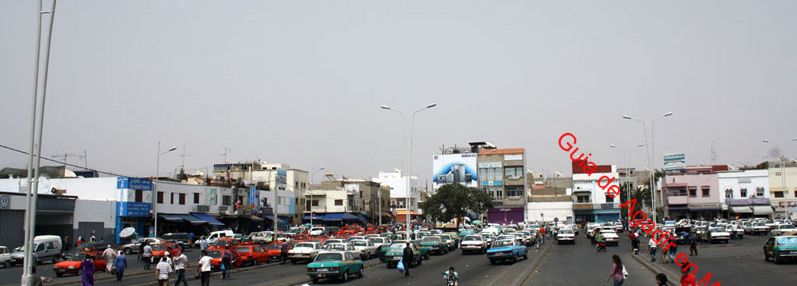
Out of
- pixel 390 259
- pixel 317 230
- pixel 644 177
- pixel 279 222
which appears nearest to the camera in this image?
pixel 390 259

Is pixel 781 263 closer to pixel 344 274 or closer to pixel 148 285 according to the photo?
pixel 344 274

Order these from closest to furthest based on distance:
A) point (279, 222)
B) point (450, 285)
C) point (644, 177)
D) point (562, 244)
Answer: point (450, 285) → point (562, 244) → point (279, 222) → point (644, 177)

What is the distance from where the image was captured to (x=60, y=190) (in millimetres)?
58812

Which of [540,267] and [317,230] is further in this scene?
[317,230]

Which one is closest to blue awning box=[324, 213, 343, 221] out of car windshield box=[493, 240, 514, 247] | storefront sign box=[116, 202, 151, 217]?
storefront sign box=[116, 202, 151, 217]

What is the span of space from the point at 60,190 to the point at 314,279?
41667 millimetres

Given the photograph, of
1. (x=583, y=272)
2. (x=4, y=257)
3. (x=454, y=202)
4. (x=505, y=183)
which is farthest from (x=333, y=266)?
(x=505, y=183)

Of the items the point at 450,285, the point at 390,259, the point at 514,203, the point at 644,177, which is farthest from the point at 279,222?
the point at 644,177

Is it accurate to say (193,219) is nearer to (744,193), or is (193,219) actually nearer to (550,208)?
(550,208)

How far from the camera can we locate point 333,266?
26.2m

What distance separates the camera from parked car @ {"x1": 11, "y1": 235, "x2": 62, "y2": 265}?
40719 mm

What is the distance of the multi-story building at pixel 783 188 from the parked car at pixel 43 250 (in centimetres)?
8721

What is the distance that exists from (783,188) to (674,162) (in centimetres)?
3269

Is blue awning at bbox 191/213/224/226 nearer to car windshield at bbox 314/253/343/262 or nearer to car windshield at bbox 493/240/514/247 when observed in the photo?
car windshield at bbox 493/240/514/247
